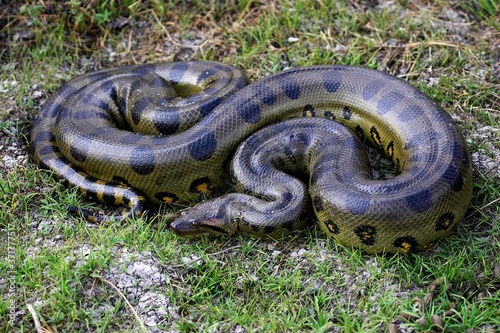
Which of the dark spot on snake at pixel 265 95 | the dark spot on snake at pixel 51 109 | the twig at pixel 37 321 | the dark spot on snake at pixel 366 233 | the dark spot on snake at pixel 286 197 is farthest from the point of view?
the dark spot on snake at pixel 51 109

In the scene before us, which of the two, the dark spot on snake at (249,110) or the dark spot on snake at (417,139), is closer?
the dark spot on snake at (417,139)

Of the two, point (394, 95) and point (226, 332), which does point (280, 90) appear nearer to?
point (394, 95)

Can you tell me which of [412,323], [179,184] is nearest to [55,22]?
[179,184]

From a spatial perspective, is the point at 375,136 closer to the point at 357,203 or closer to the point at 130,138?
the point at 357,203

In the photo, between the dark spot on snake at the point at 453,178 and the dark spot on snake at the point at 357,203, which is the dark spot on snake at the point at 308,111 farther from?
the dark spot on snake at the point at 453,178

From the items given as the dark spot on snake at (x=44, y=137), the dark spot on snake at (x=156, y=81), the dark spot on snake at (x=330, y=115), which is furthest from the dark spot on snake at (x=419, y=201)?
the dark spot on snake at (x=44, y=137)

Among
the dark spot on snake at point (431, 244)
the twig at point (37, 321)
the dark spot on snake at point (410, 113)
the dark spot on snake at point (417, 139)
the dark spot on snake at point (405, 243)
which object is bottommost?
the dark spot on snake at point (431, 244)
